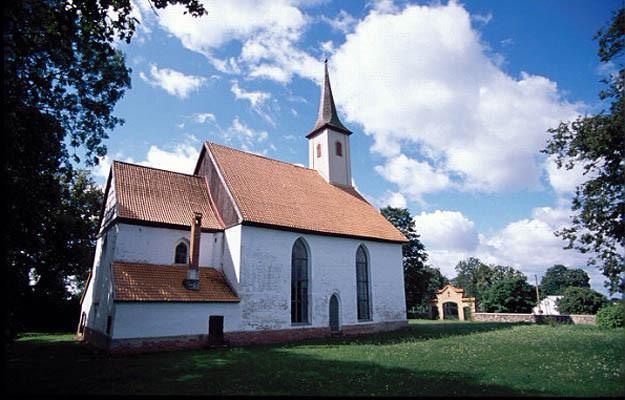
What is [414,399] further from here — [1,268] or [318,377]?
[1,268]

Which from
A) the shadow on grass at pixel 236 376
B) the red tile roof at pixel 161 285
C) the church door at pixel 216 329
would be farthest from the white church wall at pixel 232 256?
the shadow on grass at pixel 236 376

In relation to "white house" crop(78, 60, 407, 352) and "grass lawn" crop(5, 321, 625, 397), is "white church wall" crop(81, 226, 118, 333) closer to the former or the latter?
"white house" crop(78, 60, 407, 352)

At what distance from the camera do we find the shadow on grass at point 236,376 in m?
8.33

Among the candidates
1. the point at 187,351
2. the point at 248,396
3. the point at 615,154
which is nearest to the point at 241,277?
the point at 187,351

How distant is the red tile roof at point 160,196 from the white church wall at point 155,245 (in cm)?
53

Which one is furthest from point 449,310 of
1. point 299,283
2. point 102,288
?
point 102,288

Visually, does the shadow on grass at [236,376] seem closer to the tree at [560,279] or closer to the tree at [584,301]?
the tree at [584,301]

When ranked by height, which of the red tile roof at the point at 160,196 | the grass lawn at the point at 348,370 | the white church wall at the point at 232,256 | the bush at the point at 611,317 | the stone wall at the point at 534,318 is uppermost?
the red tile roof at the point at 160,196

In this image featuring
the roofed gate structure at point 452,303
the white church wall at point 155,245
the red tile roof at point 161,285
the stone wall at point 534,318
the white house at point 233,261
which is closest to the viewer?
the red tile roof at point 161,285

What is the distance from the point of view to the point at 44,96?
13211 millimetres

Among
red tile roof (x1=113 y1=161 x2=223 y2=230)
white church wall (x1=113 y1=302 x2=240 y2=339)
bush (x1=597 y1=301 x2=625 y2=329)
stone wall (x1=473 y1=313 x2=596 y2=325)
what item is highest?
red tile roof (x1=113 y1=161 x2=223 y2=230)

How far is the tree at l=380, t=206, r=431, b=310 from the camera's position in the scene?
3834 centimetres

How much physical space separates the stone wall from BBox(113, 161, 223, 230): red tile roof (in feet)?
86.4

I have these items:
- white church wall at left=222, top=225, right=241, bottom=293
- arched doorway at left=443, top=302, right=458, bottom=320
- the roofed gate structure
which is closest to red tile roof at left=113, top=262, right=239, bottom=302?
white church wall at left=222, top=225, right=241, bottom=293
